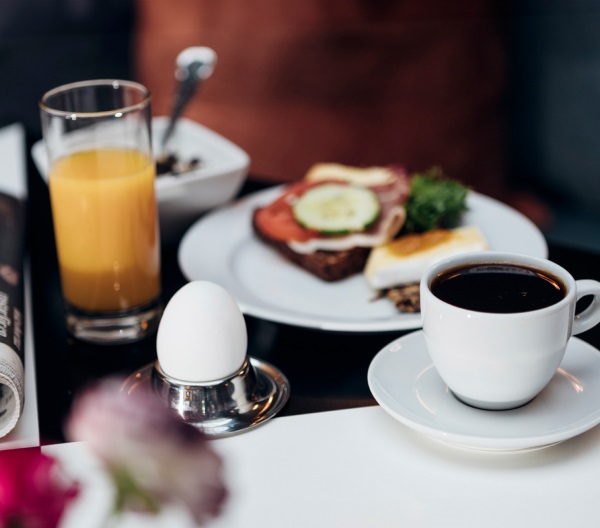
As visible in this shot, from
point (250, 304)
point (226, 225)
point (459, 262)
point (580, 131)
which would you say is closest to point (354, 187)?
point (226, 225)

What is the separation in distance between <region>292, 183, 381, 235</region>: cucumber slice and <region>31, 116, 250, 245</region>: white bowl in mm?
127

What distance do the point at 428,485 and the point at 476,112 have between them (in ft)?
7.33

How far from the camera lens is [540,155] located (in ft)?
8.72

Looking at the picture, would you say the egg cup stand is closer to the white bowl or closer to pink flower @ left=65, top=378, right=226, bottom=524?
pink flower @ left=65, top=378, right=226, bottom=524

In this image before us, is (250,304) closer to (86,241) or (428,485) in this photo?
(86,241)

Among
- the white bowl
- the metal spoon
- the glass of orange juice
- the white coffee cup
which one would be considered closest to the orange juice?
the glass of orange juice

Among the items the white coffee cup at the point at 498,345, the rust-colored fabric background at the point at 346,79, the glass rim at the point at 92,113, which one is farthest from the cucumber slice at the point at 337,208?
the rust-colored fabric background at the point at 346,79

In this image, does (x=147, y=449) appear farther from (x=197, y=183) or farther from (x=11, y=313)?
(x=197, y=183)

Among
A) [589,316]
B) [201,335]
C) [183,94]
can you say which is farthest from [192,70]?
[589,316]

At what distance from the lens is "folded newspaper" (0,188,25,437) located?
0.85 meters

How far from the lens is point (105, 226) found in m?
1.02

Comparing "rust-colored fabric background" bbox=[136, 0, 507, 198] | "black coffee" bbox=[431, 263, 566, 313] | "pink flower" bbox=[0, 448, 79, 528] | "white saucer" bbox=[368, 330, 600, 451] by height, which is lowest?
"rust-colored fabric background" bbox=[136, 0, 507, 198]

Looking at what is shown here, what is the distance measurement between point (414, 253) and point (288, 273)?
0.19m

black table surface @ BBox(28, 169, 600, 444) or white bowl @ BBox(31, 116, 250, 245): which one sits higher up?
white bowl @ BBox(31, 116, 250, 245)
